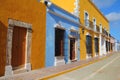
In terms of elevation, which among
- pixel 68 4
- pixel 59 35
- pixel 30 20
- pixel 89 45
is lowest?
pixel 89 45

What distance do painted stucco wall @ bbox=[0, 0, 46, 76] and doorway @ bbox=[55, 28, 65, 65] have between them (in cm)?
254

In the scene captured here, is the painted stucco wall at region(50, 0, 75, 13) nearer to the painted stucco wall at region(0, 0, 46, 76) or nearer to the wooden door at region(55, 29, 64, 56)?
the wooden door at region(55, 29, 64, 56)

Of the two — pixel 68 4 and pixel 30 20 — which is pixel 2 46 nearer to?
pixel 30 20

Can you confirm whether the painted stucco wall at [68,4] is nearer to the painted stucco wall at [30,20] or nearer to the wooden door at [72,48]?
the wooden door at [72,48]

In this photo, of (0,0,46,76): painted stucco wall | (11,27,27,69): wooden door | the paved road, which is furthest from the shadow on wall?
the paved road

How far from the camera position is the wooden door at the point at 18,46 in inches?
462

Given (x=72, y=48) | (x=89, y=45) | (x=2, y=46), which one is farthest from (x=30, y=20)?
(x=89, y=45)

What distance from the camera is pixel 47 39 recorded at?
1534cm

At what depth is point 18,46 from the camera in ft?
39.8

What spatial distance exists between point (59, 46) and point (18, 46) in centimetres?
627

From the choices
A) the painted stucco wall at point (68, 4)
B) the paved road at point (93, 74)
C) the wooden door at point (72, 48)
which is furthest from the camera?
the painted stucco wall at point (68, 4)

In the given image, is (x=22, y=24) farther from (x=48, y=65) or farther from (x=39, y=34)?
(x=48, y=65)

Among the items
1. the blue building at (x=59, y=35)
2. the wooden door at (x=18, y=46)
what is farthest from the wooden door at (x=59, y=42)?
the wooden door at (x=18, y=46)

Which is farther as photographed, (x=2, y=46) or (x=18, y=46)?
(x=18, y=46)
